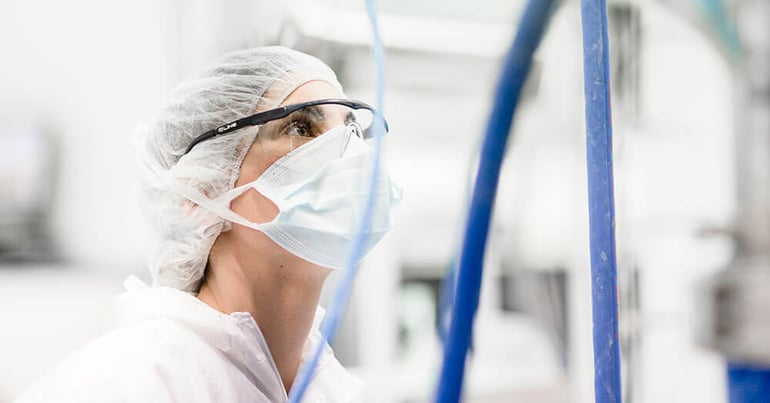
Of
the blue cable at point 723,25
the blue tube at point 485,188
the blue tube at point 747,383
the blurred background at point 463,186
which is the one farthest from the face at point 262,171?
A: the blue cable at point 723,25

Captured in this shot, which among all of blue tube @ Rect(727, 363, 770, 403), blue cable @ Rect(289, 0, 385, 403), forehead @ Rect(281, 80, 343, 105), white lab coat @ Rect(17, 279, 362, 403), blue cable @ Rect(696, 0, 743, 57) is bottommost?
blue tube @ Rect(727, 363, 770, 403)

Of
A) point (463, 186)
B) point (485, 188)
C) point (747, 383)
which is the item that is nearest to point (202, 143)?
point (485, 188)

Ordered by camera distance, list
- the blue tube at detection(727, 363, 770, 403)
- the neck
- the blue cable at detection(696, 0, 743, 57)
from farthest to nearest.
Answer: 1. the blue cable at detection(696, 0, 743, 57)
2. the blue tube at detection(727, 363, 770, 403)
3. the neck

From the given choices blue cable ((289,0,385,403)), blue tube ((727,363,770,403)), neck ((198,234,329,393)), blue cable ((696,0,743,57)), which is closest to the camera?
blue cable ((289,0,385,403))

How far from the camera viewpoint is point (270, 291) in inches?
24.3

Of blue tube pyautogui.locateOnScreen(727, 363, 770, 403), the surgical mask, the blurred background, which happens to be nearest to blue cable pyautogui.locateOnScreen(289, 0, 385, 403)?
the surgical mask

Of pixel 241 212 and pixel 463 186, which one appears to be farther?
pixel 463 186

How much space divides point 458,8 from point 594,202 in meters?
1.96

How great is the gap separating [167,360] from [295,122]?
237 mm

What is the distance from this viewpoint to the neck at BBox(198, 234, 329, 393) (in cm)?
62

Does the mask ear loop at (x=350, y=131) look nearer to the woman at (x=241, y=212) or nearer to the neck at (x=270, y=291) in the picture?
the woman at (x=241, y=212)

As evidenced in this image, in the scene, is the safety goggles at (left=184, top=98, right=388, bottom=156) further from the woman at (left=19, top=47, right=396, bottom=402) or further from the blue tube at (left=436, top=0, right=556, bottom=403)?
the blue tube at (left=436, top=0, right=556, bottom=403)

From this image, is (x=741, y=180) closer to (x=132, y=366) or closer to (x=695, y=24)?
(x=695, y=24)

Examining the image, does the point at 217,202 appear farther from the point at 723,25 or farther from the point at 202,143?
the point at 723,25
